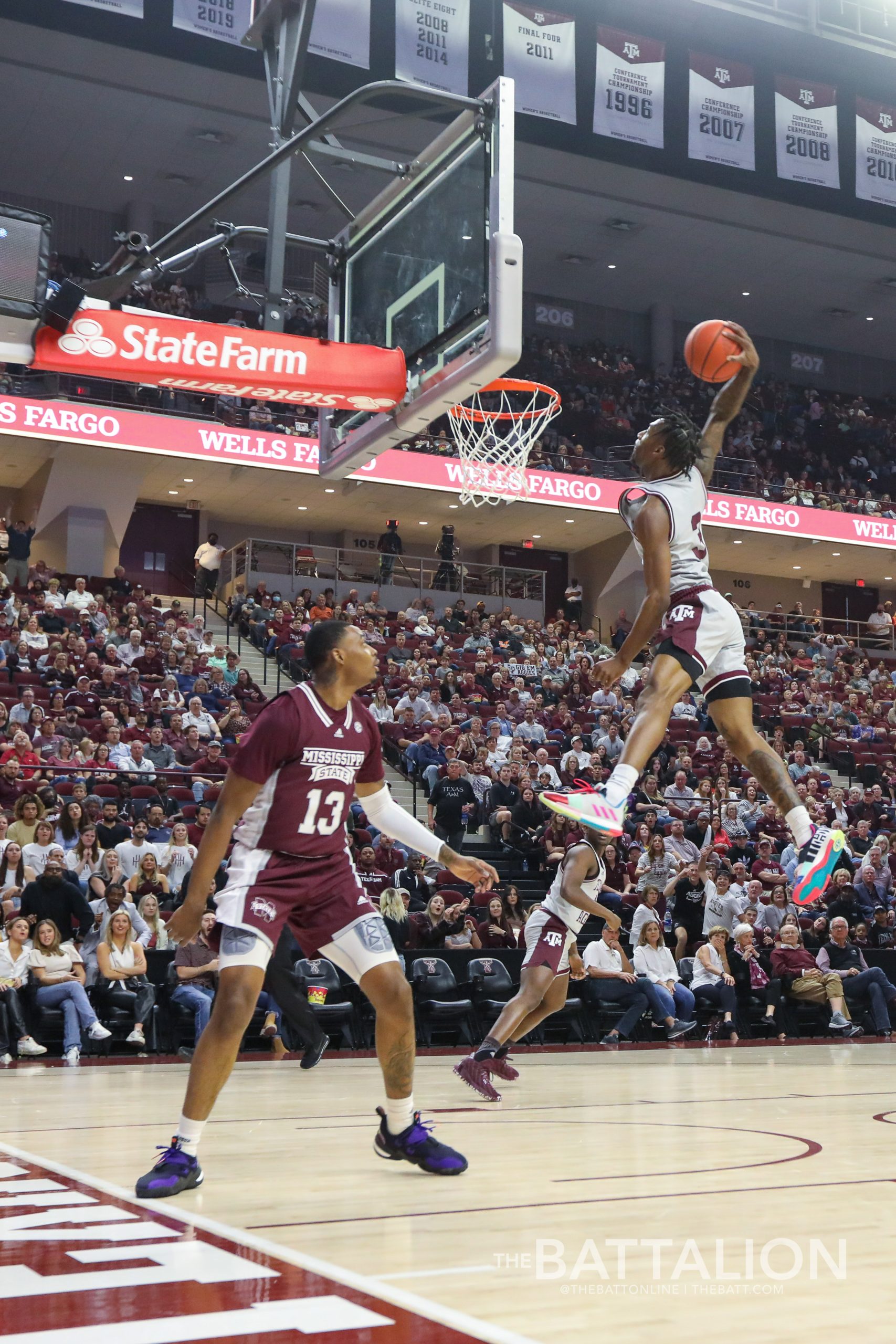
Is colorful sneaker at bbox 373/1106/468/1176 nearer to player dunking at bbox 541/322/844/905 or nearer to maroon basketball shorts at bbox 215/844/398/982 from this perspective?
maroon basketball shorts at bbox 215/844/398/982

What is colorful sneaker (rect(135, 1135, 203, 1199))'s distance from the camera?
3664 mm

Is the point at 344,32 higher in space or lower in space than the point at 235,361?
higher

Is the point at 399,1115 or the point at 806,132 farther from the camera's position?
the point at 806,132

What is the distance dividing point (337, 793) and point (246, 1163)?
1.33m

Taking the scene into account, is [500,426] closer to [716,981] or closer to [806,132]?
[716,981]

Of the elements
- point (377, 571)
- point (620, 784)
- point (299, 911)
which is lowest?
point (299, 911)

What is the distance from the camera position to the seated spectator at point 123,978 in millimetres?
9719

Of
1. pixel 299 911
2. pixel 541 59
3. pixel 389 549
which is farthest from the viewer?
pixel 389 549

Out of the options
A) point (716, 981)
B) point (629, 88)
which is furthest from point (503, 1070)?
point (629, 88)

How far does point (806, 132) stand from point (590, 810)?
77.1ft

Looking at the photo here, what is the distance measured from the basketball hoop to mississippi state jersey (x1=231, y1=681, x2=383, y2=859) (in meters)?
7.13

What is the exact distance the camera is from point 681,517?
16.1 feet

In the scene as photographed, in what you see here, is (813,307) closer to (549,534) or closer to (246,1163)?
(549,534)

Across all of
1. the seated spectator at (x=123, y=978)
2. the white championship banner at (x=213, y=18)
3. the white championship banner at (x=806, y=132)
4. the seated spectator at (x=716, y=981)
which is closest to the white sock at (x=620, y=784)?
the seated spectator at (x=123, y=978)
